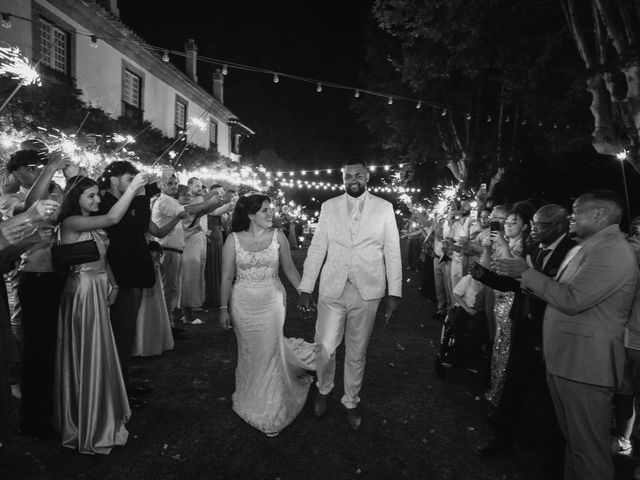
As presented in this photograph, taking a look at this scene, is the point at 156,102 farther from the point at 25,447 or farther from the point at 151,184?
the point at 25,447

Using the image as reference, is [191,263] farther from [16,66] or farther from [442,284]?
[442,284]

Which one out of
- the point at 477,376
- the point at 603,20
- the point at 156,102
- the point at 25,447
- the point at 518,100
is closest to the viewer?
the point at 25,447

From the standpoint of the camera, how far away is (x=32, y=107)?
23.0ft

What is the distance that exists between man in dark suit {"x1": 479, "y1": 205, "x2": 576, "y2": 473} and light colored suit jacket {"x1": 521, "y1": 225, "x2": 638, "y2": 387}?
740mm

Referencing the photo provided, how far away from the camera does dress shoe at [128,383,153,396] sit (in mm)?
4230

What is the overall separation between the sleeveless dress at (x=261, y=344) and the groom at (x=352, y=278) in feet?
0.97

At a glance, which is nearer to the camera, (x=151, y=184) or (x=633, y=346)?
(x=633, y=346)

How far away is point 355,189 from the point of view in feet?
13.2

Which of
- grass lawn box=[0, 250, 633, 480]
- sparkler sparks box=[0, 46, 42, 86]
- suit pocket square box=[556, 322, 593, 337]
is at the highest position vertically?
sparkler sparks box=[0, 46, 42, 86]

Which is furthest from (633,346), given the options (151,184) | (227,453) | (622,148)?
(622,148)

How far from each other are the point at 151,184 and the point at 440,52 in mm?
12390

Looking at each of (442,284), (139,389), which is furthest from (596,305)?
(442,284)

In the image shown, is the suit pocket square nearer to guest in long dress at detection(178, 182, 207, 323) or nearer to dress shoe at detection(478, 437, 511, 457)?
dress shoe at detection(478, 437, 511, 457)

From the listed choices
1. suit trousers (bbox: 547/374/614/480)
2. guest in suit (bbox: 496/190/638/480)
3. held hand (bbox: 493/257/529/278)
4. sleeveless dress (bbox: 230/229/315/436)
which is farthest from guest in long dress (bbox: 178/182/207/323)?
suit trousers (bbox: 547/374/614/480)
